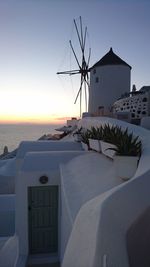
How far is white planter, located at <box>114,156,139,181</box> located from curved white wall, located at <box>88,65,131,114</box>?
19.8m

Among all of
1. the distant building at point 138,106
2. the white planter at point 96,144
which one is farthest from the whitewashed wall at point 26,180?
the distant building at point 138,106

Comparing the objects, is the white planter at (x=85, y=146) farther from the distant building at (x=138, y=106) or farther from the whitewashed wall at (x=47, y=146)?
the distant building at (x=138, y=106)

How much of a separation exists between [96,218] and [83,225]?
1.30 feet

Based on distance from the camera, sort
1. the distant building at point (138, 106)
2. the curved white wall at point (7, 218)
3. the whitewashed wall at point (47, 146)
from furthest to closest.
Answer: the distant building at point (138, 106), the curved white wall at point (7, 218), the whitewashed wall at point (47, 146)

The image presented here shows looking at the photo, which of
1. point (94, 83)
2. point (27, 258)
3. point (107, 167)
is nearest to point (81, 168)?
point (107, 167)

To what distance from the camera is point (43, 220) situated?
7.49m

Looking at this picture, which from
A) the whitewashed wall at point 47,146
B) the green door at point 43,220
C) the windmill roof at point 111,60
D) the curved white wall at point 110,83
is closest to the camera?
the green door at point 43,220

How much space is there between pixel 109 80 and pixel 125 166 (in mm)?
20265

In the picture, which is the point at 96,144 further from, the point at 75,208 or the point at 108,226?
the point at 108,226

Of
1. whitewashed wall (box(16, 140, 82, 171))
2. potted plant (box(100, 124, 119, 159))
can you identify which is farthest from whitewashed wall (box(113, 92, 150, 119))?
potted plant (box(100, 124, 119, 159))

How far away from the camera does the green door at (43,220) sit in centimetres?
730

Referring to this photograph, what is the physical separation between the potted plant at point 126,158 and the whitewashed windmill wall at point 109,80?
19.1 meters

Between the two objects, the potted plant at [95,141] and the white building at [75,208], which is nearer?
the white building at [75,208]

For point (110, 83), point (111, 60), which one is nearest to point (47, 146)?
point (110, 83)
